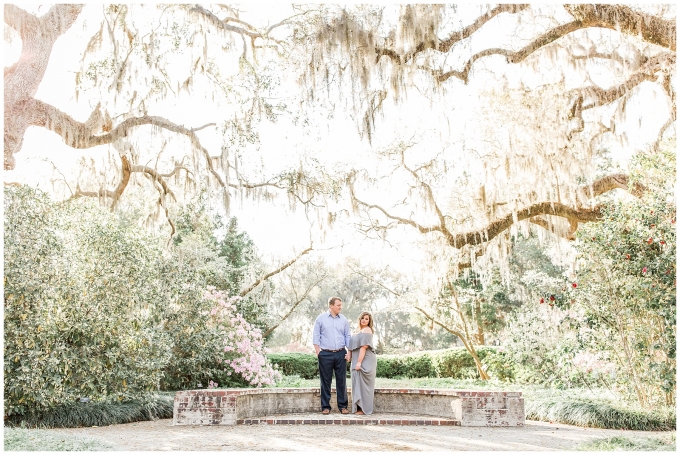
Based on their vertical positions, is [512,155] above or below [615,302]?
above

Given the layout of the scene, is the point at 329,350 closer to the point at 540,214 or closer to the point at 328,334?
the point at 328,334

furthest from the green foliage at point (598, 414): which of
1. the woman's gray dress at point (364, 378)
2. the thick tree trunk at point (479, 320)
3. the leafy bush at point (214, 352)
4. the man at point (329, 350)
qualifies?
the thick tree trunk at point (479, 320)

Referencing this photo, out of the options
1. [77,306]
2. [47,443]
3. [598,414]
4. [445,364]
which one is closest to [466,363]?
[445,364]

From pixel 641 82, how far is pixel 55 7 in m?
7.76

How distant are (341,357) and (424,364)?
1043cm

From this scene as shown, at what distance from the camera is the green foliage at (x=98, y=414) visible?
6.39 metres

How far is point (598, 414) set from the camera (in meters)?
6.60

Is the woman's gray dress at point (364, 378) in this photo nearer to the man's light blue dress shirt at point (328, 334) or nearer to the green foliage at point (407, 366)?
the man's light blue dress shirt at point (328, 334)

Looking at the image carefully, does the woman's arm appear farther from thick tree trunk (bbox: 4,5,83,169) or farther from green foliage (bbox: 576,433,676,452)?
thick tree trunk (bbox: 4,5,83,169)

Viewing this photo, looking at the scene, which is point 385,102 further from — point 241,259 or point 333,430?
point 241,259

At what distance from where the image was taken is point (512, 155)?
353 inches

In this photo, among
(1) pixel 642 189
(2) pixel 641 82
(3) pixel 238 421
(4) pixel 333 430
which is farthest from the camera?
(2) pixel 641 82

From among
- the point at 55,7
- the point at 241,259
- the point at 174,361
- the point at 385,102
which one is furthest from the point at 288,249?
the point at 55,7

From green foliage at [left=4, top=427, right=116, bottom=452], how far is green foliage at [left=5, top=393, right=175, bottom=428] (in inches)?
49.0
